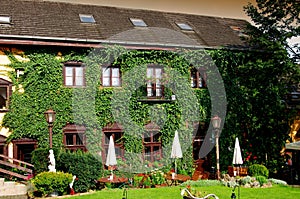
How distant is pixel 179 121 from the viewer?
61.5 ft

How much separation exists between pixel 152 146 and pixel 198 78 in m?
4.12

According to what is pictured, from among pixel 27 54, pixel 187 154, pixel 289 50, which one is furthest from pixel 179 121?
pixel 27 54

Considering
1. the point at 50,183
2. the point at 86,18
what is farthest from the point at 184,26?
the point at 50,183

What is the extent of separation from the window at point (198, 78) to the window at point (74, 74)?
547 cm

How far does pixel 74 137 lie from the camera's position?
17031 mm

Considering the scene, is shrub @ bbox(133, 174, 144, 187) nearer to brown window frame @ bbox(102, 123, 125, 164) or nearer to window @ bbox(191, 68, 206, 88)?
brown window frame @ bbox(102, 123, 125, 164)

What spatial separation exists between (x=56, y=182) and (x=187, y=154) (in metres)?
7.25

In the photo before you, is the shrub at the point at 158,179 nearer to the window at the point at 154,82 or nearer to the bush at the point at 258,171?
the bush at the point at 258,171

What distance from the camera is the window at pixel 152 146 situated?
59.5ft

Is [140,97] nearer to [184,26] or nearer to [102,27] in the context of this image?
[102,27]

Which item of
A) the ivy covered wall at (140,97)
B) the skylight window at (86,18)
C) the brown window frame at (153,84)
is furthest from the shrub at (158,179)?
the skylight window at (86,18)

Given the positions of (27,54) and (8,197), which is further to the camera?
(27,54)

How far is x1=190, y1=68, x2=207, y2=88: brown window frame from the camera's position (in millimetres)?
19391

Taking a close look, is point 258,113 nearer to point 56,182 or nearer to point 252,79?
point 252,79
